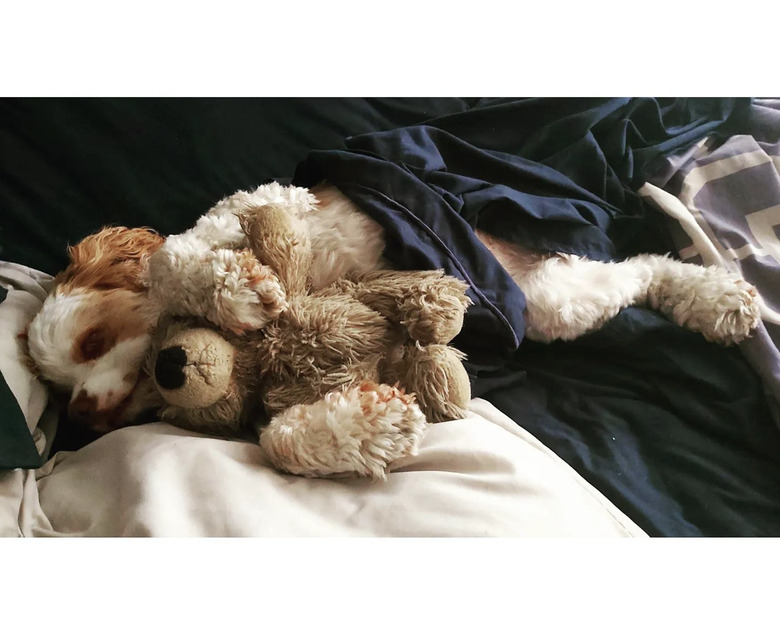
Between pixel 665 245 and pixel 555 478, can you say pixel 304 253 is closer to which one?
pixel 555 478

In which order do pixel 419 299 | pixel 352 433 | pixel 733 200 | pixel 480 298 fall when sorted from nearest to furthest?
1. pixel 352 433
2. pixel 419 299
3. pixel 480 298
4. pixel 733 200

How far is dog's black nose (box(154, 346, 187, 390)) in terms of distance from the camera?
718 mm

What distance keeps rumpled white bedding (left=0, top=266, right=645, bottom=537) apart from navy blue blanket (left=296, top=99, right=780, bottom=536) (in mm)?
139

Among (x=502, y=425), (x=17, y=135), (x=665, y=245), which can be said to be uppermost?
(x=17, y=135)

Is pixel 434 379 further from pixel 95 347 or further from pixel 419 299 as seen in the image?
pixel 95 347

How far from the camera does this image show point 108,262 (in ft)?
3.05

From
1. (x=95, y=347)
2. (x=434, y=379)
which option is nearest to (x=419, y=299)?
(x=434, y=379)

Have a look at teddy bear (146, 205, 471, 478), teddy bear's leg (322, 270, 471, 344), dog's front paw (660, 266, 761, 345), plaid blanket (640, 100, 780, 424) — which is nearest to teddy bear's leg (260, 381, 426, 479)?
teddy bear (146, 205, 471, 478)

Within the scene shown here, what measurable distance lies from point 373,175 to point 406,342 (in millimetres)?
269

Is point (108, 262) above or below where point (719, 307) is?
above

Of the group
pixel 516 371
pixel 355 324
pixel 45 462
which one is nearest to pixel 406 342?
pixel 355 324

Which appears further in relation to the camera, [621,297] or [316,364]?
[621,297]

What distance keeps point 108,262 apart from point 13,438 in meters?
0.29

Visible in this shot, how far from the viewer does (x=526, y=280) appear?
1.02 meters
